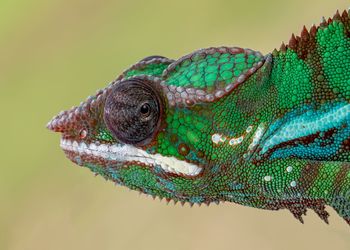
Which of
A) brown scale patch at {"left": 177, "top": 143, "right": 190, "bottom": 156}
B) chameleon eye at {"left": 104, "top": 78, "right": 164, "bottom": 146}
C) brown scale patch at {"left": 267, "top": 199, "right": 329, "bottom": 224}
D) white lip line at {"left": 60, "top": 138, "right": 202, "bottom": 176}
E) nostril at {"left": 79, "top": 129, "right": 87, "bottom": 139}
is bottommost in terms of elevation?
brown scale patch at {"left": 267, "top": 199, "right": 329, "bottom": 224}

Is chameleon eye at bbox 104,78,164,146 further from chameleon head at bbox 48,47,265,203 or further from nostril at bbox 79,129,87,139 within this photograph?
nostril at bbox 79,129,87,139

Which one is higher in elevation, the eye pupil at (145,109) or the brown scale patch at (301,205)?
the eye pupil at (145,109)

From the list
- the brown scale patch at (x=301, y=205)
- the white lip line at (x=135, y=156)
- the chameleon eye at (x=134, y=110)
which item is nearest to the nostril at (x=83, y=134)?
the white lip line at (x=135, y=156)

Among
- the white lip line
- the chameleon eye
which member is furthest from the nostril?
the chameleon eye

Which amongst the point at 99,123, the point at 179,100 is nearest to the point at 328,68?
the point at 179,100

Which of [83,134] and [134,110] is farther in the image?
[83,134]

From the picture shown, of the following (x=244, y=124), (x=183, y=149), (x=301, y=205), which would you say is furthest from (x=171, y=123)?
(x=301, y=205)

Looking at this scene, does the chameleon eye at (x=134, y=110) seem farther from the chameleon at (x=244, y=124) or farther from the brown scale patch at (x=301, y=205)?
the brown scale patch at (x=301, y=205)

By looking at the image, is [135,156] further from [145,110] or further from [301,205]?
[301,205]
